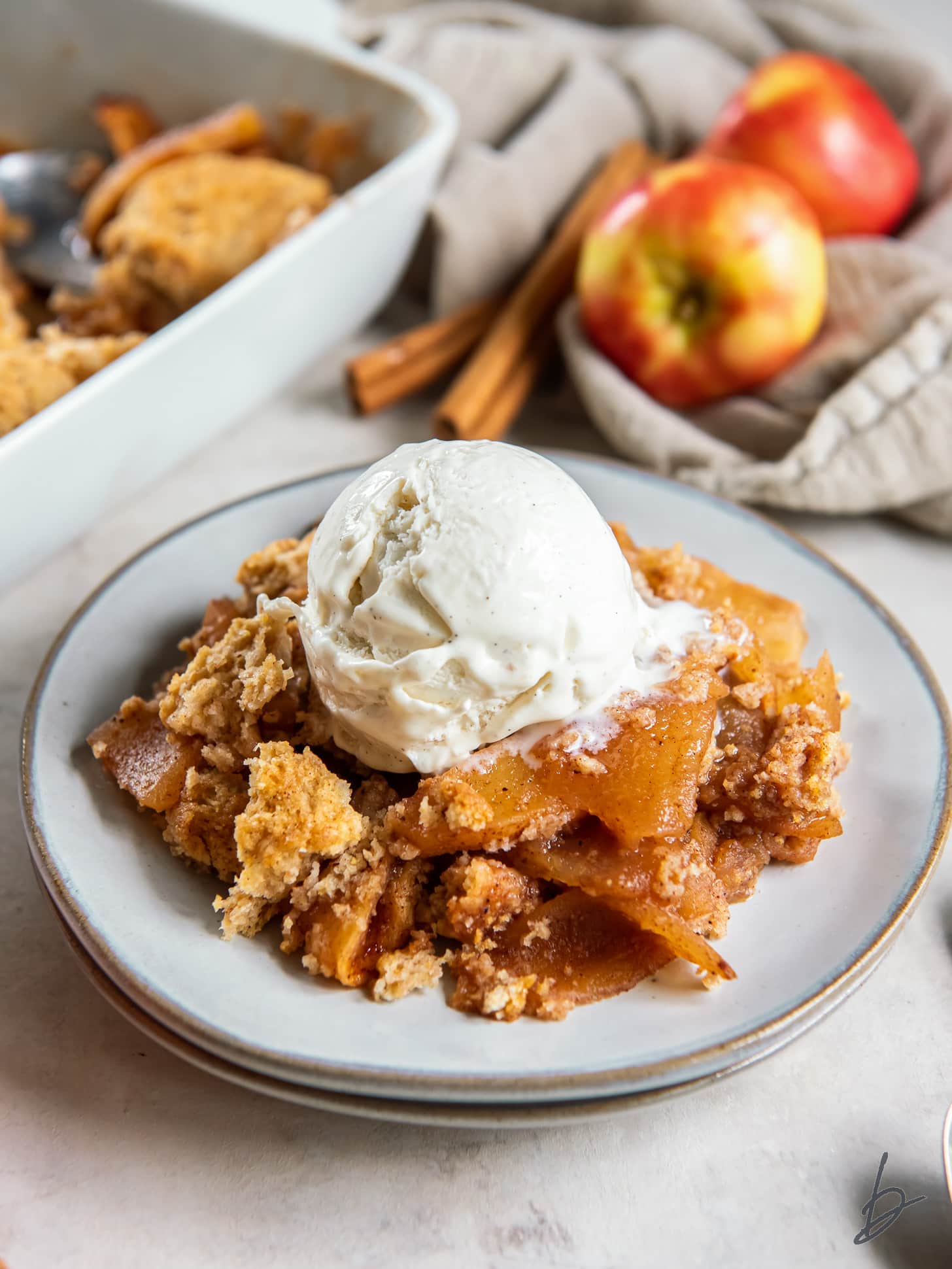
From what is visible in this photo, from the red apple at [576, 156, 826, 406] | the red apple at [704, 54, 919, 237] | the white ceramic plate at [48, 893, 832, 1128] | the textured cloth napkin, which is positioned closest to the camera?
the white ceramic plate at [48, 893, 832, 1128]

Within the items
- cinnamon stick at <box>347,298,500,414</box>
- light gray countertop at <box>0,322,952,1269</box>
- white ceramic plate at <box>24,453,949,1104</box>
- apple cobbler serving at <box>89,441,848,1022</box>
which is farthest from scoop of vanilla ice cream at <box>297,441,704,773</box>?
cinnamon stick at <box>347,298,500,414</box>

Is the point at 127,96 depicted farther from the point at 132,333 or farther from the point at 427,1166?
the point at 427,1166

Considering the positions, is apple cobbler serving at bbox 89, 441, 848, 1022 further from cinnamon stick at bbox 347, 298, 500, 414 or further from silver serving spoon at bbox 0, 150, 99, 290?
silver serving spoon at bbox 0, 150, 99, 290

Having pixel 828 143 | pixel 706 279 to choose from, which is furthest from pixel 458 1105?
pixel 828 143

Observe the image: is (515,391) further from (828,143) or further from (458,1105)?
(458,1105)

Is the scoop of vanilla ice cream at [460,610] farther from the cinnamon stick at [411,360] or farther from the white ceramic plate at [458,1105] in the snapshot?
the cinnamon stick at [411,360]

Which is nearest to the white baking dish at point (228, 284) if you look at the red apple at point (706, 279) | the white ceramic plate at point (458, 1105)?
the red apple at point (706, 279)
